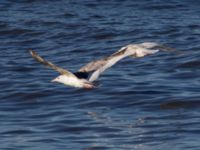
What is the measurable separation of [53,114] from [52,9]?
7.62 meters

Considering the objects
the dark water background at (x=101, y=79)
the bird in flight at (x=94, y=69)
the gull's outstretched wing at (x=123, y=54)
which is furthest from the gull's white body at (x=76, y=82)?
the dark water background at (x=101, y=79)

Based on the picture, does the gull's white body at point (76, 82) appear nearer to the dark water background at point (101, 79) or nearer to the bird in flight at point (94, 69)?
the bird in flight at point (94, 69)

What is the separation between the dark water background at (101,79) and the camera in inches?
368

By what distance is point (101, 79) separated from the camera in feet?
40.2

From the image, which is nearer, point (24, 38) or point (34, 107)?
point (34, 107)

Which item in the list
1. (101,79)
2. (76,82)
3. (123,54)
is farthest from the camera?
(101,79)

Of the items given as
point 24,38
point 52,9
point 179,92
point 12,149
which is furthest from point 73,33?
point 12,149

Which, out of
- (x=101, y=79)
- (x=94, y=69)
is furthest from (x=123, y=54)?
(x=101, y=79)

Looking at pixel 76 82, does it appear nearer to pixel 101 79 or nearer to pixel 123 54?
pixel 123 54

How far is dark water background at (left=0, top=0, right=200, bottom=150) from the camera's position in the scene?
934 centimetres

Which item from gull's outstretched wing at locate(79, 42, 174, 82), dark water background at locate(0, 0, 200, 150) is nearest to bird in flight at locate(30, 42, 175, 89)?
gull's outstretched wing at locate(79, 42, 174, 82)

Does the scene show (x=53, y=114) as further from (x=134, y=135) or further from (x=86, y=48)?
(x=86, y=48)

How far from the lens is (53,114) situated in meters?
10.4

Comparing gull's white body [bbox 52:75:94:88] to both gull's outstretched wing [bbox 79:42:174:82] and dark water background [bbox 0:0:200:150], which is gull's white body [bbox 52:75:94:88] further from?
dark water background [bbox 0:0:200:150]
